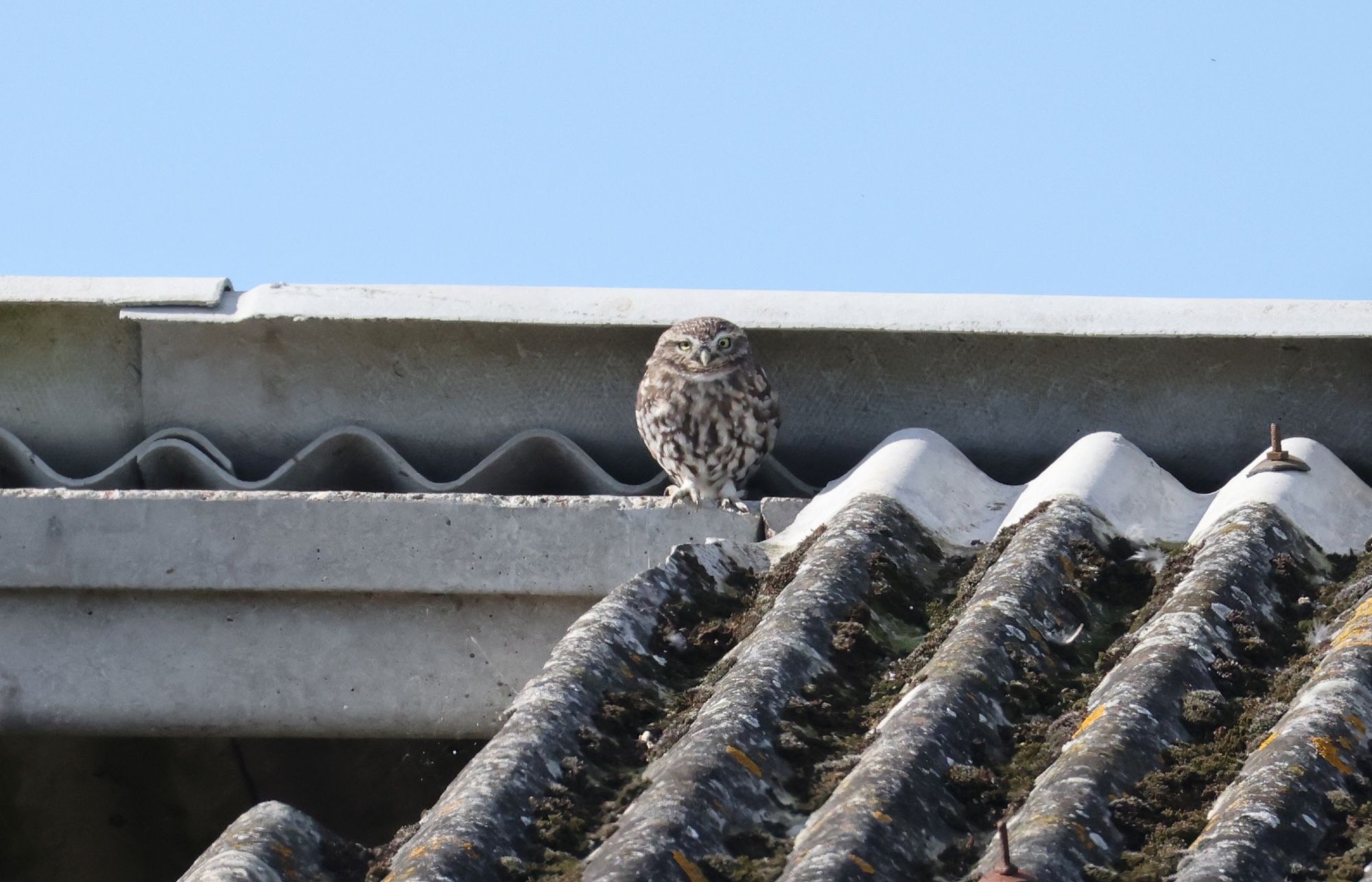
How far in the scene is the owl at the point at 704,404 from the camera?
4.88m

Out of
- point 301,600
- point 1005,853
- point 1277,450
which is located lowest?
point 301,600

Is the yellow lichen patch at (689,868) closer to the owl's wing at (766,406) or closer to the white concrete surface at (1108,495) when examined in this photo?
the white concrete surface at (1108,495)

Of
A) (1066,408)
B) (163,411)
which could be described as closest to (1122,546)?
(1066,408)

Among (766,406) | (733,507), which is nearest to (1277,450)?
(733,507)

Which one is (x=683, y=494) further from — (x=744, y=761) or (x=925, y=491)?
(x=744, y=761)

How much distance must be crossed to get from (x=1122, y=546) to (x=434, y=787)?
1.81 metres

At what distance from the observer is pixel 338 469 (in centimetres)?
487

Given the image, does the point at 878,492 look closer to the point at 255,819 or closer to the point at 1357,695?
the point at 1357,695

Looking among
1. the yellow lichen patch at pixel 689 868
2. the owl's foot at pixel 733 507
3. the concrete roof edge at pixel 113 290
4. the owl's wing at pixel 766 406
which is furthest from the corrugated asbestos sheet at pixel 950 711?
the concrete roof edge at pixel 113 290

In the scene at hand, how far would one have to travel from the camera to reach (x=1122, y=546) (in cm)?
376

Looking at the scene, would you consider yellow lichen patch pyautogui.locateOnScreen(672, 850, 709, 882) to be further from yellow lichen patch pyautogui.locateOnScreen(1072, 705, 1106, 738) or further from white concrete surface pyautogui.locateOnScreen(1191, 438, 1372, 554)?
white concrete surface pyautogui.locateOnScreen(1191, 438, 1372, 554)

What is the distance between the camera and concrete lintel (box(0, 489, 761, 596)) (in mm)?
4102

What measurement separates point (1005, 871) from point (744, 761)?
521 mm

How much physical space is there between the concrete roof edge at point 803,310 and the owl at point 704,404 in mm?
110
